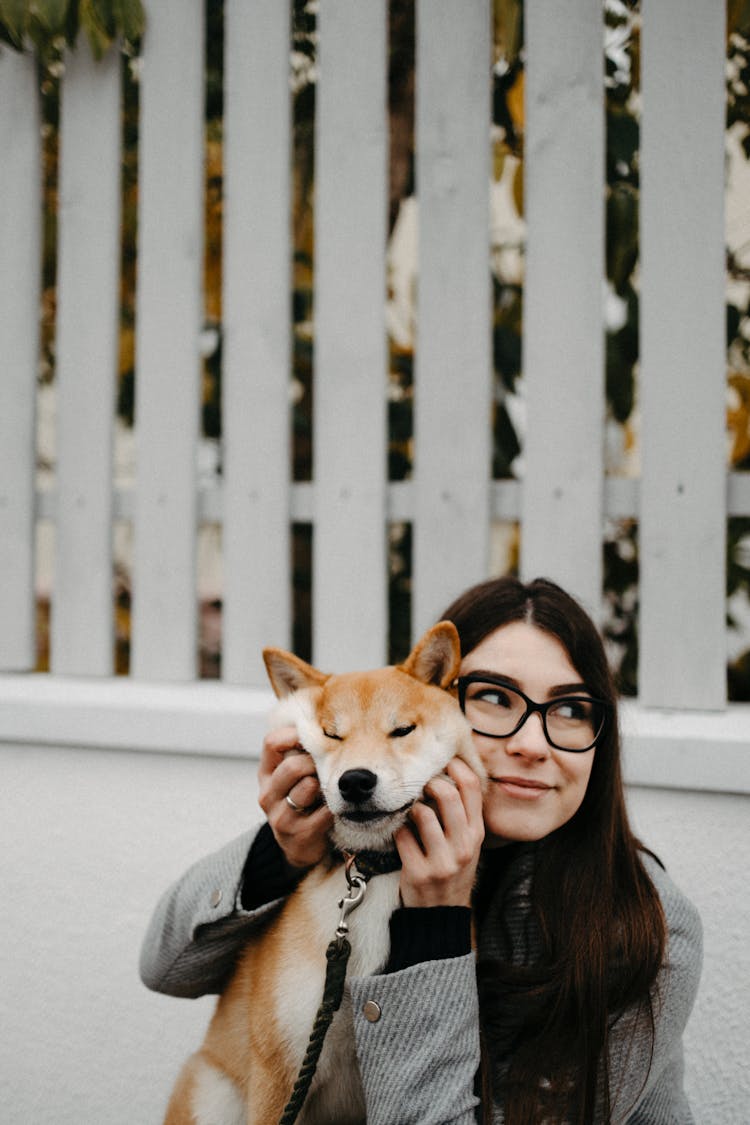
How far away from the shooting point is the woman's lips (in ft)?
4.37

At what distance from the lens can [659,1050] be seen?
132cm

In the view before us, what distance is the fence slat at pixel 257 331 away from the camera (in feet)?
7.32

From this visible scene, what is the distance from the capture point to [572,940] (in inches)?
51.6

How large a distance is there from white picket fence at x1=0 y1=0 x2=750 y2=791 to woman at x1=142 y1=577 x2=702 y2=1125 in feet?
1.54

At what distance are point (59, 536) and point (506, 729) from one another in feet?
4.97

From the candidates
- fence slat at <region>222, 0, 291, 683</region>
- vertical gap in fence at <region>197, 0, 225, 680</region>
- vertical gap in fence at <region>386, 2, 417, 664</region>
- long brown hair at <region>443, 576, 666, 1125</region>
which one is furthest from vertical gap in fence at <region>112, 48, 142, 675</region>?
long brown hair at <region>443, 576, 666, 1125</region>

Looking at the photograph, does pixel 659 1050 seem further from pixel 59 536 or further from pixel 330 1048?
pixel 59 536

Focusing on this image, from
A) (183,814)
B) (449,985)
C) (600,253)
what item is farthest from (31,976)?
(600,253)

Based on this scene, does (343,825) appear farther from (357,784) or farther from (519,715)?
(519,715)

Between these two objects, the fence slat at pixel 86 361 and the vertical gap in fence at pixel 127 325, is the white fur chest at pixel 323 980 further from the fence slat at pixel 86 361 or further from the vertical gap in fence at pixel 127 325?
the vertical gap in fence at pixel 127 325

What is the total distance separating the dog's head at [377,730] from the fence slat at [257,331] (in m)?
0.88

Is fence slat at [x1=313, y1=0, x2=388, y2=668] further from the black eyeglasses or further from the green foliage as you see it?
the black eyeglasses

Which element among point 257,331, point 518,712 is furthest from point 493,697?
point 257,331

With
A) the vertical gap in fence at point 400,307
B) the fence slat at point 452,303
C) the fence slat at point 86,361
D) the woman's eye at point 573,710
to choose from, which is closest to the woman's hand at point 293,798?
the woman's eye at point 573,710
